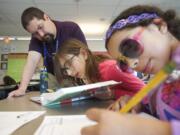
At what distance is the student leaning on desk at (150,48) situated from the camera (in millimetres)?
368

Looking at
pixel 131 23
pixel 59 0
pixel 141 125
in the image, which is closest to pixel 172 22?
pixel 131 23

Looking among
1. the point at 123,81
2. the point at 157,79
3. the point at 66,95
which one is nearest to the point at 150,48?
the point at 157,79

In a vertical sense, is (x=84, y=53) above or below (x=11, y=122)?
above

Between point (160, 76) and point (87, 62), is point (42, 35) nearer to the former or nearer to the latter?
point (87, 62)

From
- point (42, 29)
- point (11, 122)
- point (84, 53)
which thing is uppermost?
point (42, 29)

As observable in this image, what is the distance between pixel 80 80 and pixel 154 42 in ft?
2.42

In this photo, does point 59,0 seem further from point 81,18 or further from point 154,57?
point 154,57

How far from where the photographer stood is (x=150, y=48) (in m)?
0.57

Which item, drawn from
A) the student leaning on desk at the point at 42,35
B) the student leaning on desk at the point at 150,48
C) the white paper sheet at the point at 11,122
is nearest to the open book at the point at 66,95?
the white paper sheet at the point at 11,122

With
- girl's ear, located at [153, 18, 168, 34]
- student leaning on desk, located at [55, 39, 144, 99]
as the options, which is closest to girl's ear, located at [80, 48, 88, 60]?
student leaning on desk, located at [55, 39, 144, 99]

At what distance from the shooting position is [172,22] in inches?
25.8

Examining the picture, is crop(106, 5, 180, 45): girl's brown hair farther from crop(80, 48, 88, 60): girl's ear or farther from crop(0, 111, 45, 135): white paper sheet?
crop(80, 48, 88, 60): girl's ear

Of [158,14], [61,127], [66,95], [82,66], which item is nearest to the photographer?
[61,127]

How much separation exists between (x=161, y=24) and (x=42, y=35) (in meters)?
1.09
